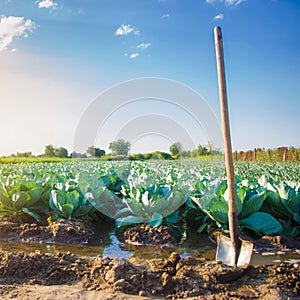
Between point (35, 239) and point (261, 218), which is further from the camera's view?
point (35, 239)

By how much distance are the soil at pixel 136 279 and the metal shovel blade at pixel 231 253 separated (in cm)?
15

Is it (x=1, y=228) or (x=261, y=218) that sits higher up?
(x=261, y=218)

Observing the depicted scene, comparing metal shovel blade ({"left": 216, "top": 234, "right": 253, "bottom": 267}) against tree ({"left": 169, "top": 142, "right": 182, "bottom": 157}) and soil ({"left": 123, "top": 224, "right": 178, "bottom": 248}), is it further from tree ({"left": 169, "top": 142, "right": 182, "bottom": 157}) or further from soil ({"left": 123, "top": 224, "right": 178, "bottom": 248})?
tree ({"left": 169, "top": 142, "right": 182, "bottom": 157})

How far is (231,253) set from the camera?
126 inches

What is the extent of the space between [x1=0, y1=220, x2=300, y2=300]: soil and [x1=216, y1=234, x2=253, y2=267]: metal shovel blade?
152 mm

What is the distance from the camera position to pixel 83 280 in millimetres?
2799

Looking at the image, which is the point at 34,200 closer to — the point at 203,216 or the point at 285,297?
the point at 203,216

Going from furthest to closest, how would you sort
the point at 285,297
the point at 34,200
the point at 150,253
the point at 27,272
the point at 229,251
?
the point at 34,200 < the point at 150,253 < the point at 229,251 < the point at 27,272 < the point at 285,297

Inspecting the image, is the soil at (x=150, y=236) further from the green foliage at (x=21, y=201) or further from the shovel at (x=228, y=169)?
the green foliage at (x=21, y=201)

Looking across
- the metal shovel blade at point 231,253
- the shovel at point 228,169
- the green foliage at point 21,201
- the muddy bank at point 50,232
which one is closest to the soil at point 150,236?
the muddy bank at point 50,232

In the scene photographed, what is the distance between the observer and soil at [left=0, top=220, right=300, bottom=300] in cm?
256

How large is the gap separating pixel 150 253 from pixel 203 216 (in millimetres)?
1342

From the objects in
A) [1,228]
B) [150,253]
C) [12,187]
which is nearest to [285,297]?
[150,253]

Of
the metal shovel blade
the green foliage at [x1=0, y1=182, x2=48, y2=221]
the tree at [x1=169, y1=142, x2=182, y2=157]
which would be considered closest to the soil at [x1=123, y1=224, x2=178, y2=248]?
the metal shovel blade
